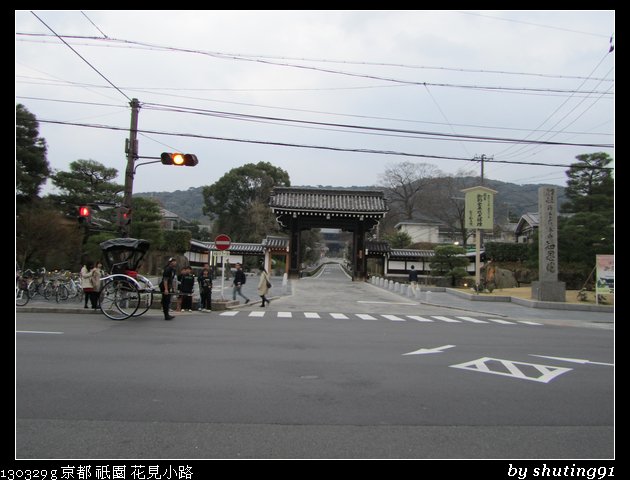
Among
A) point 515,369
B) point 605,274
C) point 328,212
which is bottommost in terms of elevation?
point 515,369

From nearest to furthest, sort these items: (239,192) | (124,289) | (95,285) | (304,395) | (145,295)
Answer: (304,395), (124,289), (145,295), (95,285), (239,192)

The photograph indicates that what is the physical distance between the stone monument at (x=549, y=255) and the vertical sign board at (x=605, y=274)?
5.10 ft

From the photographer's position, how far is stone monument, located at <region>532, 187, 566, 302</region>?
21.7 m

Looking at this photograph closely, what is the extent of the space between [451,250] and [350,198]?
34.7 feet

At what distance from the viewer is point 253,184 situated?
63.0m

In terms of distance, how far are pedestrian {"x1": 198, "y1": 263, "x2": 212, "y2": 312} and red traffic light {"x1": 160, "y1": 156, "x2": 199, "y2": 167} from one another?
375cm

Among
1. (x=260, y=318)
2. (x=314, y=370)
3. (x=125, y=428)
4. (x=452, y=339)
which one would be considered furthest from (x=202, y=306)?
(x=125, y=428)

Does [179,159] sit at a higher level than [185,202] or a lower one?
lower

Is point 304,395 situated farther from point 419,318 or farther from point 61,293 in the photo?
point 61,293

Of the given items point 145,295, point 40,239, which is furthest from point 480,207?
point 40,239

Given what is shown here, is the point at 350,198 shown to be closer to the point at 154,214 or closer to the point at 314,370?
the point at 154,214

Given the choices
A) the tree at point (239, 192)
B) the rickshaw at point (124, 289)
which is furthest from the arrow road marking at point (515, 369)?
the tree at point (239, 192)

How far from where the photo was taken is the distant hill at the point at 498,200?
77812mm

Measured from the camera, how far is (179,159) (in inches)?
538
